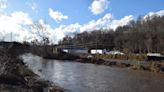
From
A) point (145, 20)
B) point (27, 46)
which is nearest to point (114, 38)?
point (145, 20)

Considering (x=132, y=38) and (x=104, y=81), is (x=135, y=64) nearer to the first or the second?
(x=104, y=81)

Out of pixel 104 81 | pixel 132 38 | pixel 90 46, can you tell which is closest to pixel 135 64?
pixel 104 81

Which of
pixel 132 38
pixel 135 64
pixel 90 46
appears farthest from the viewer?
pixel 90 46

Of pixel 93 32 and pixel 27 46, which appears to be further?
pixel 93 32

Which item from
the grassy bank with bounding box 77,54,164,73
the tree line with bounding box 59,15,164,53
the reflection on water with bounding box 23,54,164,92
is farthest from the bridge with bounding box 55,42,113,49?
the reflection on water with bounding box 23,54,164,92

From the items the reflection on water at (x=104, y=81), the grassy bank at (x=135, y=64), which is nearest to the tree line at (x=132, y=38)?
the grassy bank at (x=135, y=64)

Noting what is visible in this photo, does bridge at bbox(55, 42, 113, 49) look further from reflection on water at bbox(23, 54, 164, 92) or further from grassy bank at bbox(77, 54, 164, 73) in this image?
reflection on water at bbox(23, 54, 164, 92)

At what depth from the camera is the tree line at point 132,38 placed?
3442 inches

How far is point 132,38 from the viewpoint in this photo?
97562 millimetres

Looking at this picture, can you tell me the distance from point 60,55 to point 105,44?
50.7m

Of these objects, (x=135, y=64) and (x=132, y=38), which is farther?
(x=132, y=38)

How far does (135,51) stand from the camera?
92.2 meters

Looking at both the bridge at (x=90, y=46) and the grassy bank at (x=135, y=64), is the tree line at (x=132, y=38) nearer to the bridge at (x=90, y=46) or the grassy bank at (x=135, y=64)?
the bridge at (x=90, y=46)

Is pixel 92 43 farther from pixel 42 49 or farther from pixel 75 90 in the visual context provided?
pixel 75 90
